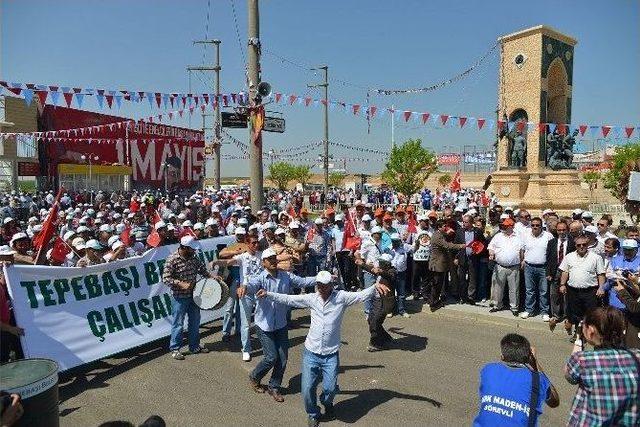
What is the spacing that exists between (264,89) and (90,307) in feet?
23.1

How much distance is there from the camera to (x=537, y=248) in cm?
822

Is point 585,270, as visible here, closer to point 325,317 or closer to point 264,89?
point 325,317

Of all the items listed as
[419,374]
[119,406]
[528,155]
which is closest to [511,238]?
[419,374]

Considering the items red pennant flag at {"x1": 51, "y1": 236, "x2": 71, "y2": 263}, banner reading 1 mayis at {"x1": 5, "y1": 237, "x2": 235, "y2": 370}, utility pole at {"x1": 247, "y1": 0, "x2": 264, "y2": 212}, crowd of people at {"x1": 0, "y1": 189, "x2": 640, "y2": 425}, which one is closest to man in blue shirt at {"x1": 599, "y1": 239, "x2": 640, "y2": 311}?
crowd of people at {"x1": 0, "y1": 189, "x2": 640, "y2": 425}

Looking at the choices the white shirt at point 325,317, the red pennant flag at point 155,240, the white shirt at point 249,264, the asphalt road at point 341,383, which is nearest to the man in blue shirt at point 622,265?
the asphalt road at point 341,383

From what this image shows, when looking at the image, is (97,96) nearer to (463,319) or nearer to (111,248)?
(111,248)

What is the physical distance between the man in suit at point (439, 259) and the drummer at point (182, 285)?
4188 millimetres

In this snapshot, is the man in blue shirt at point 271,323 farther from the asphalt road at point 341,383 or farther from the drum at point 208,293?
the drum at point 208,293

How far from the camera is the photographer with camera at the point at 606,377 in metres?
2.88

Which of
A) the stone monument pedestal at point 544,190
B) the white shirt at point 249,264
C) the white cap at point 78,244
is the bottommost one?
the white shirt at point 249,264

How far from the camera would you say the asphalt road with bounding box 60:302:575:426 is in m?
5.23

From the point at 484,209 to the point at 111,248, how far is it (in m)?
17.4

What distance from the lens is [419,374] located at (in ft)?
20.7

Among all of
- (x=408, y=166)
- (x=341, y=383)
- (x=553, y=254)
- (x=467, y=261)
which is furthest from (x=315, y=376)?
(x=408, y=166)
